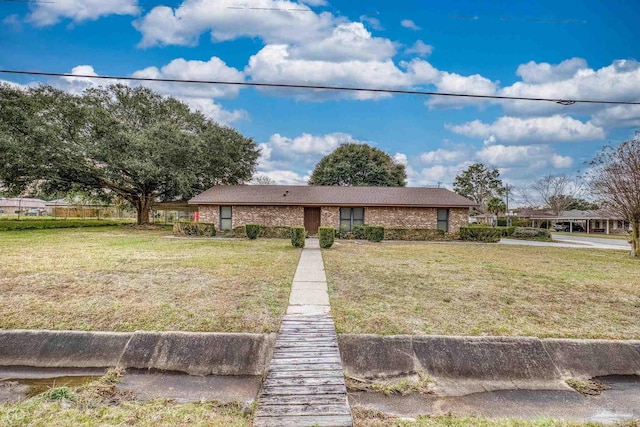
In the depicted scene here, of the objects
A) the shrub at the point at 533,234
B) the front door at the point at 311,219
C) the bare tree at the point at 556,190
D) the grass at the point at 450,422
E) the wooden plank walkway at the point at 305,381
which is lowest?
the grass at the point at 450,422

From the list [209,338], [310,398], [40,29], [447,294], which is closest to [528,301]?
[447,294]

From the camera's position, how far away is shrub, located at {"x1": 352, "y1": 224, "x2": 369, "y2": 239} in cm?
1816

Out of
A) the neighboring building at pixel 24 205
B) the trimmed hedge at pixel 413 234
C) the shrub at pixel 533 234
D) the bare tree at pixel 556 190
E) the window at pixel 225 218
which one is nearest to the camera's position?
the trimmed hedge at pixel 413 234

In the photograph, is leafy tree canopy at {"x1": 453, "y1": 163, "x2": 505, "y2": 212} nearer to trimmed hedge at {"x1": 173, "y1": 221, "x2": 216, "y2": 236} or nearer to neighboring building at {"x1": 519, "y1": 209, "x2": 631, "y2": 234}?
neighboring building at {"x1": 519, "y1": 209, "x2": 631, "y2": 234}

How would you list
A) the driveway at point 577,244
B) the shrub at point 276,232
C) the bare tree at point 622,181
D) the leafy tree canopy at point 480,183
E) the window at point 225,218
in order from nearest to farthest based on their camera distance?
the bare tree at point 622,181 → the driveway at point 577,244 → the shrub at point 276,232 → the window at point 225,218 → the leafy tree canopy at point 480,183

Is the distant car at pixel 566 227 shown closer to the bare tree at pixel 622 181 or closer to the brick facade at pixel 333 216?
the brick facade at pixel 333 216

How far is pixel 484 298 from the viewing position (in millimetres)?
6168

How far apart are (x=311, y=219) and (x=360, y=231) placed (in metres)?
3.51

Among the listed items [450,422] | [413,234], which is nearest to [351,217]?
[413,234]

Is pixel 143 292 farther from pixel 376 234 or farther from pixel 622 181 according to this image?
pixel 622 181

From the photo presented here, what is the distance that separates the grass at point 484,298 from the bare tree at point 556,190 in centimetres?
4201

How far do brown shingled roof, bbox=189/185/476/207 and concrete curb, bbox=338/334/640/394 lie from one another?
15.7 m

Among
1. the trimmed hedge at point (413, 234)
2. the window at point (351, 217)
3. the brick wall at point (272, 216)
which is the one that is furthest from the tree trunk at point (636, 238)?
the brick wall at point (272, 216)

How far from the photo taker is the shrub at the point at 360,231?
18.2 meters
